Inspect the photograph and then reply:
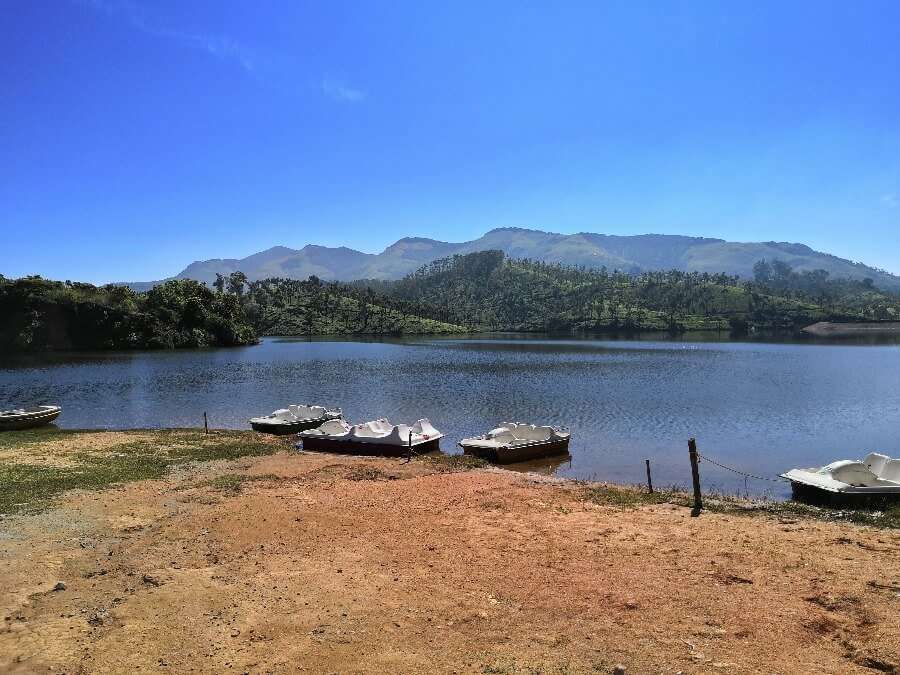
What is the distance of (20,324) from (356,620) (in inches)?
5297

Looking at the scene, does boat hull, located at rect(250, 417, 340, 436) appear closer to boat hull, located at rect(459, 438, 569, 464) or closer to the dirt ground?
boat hull, located at rect(459, 438, 569, 464)

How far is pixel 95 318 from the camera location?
121m

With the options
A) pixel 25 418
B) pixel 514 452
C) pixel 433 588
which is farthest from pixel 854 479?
pixel 25 418

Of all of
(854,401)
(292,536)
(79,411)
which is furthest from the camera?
(854,401)

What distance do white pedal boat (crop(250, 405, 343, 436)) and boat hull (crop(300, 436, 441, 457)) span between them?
4.58 meters

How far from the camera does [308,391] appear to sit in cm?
5628

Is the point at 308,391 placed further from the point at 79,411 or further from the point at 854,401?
the point at 854,401

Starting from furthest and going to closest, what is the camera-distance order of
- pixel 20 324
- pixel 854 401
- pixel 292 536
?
pixel 20 324 < pixel 854 401 < pixel 292 536

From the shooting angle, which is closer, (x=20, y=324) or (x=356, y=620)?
(x=356, y=620)

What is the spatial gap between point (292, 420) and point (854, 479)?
27778 mm

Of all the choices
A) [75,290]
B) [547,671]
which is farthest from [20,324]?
[547,671]

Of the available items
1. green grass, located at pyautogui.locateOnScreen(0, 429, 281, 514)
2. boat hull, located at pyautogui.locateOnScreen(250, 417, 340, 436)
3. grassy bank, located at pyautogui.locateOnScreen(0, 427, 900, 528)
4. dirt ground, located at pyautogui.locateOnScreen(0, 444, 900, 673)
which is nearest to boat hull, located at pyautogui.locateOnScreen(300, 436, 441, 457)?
grassy bank, located at pyautogui.locateOnScreen(0, 427, 900, 528)

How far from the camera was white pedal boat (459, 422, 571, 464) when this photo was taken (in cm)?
2864

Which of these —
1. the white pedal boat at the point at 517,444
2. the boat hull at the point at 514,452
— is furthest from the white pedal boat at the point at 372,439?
the boat hull at the point at 514,452
